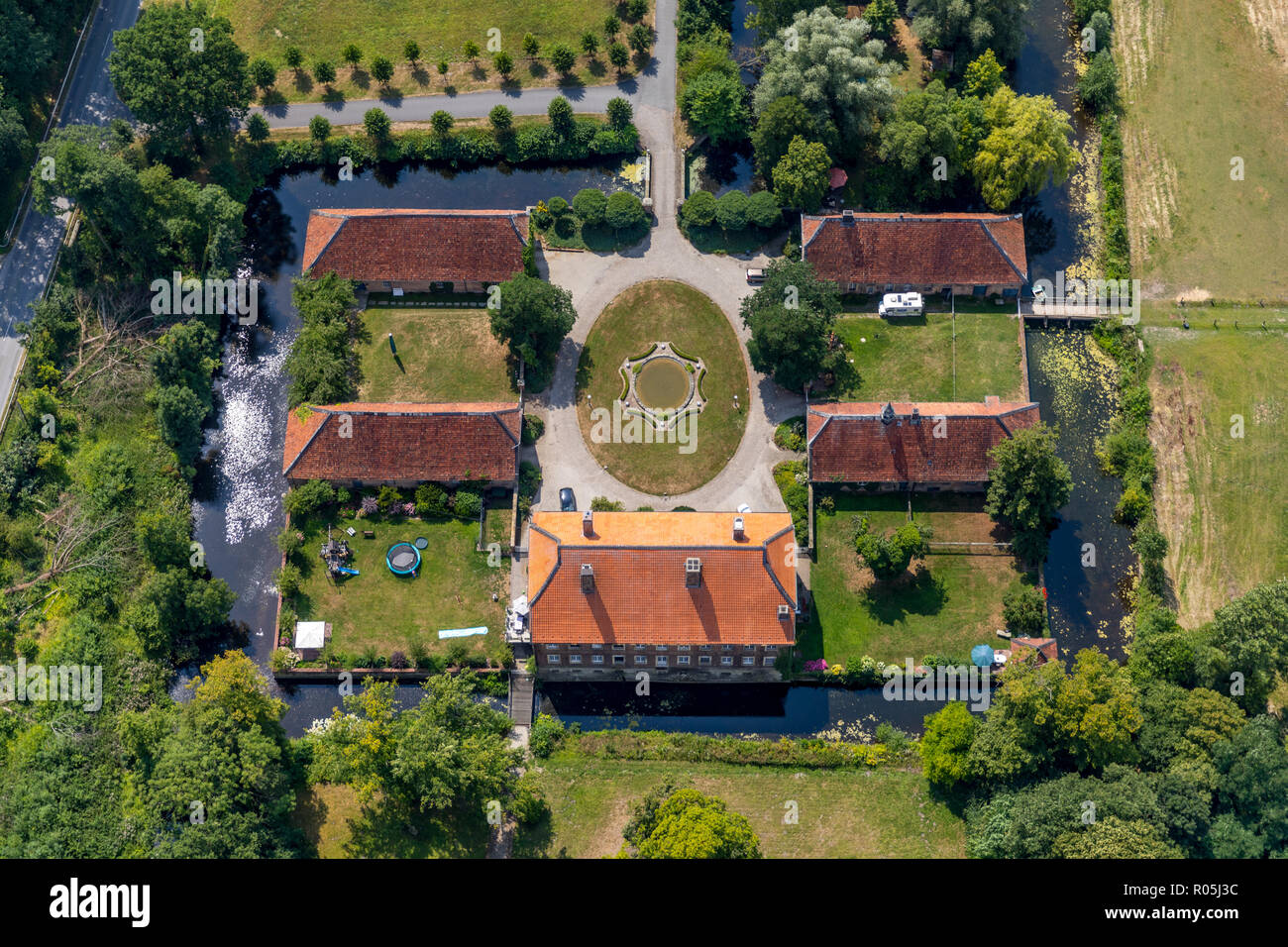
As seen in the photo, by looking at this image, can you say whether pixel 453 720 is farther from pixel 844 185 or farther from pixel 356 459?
pixel 844 185

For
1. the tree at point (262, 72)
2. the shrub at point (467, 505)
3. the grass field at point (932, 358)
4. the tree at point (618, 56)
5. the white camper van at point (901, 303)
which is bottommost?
the shrub at point (467, 505)

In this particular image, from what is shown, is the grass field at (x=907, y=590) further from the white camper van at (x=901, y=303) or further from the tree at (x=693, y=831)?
the white camper van at (x=901, y=303)

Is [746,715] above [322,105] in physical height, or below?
below

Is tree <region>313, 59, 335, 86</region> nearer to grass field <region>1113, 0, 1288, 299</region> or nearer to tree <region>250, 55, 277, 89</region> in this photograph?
tree <region>250, 55, 277, 89</region>

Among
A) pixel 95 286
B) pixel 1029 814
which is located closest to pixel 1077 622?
pixel 1029 814

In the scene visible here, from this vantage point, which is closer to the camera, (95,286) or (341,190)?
(95,286)

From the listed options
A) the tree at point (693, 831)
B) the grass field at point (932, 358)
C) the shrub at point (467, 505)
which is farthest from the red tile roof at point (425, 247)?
the tree at point (693, 831)
